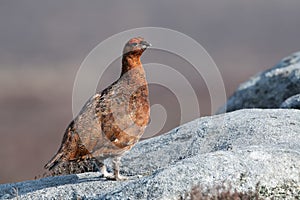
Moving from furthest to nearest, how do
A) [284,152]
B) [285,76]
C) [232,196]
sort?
[285,76] < [284,152] < [232,196]

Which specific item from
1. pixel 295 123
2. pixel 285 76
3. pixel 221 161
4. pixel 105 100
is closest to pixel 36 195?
pixel 105 100

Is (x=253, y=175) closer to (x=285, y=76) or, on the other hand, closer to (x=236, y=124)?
(x=236, y=124)

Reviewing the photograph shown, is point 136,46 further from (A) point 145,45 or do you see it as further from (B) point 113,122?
(B) point 113,122

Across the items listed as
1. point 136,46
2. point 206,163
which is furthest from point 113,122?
point 206,163

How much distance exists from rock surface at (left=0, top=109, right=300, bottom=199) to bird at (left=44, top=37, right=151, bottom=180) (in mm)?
293

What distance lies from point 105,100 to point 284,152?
1.99 m

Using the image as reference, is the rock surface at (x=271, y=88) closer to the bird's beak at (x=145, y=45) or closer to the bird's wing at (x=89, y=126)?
the bird's beak at (x=145, y=45)

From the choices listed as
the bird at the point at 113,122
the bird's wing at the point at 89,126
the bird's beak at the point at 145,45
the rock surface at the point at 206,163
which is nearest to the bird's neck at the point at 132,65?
the bird at the point at 113,122

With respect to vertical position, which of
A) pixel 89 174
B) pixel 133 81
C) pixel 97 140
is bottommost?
pixel 89 174

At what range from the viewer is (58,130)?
27.0m

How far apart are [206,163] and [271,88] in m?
6.01

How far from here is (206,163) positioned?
5.63 m

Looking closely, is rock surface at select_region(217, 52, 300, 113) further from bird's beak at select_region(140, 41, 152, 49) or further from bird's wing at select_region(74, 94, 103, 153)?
bird's wing at select_region(74, 94, 103, 153)

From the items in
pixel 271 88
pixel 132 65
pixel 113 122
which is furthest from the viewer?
pixel 271 88
